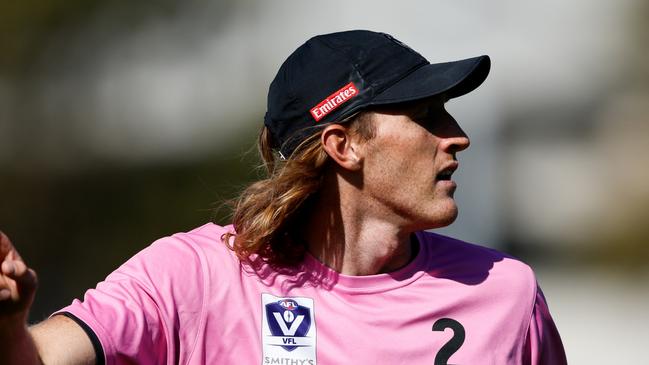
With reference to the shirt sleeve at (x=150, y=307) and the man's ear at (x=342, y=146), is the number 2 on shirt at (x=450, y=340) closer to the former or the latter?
the man's ear at (x=342, y=146)

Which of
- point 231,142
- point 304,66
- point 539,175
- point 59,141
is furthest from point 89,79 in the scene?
point 304,66

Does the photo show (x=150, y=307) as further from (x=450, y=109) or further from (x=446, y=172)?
(x=450, y=109)

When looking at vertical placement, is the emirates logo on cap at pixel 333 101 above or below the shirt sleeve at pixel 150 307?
above

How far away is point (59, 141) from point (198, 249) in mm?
5095

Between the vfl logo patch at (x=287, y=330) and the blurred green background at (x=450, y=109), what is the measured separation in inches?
158

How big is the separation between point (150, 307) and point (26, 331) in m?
0.44

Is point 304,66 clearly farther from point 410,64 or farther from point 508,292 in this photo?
point 508,292

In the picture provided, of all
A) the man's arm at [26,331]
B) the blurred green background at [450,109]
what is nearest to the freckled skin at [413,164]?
the man's arm at [26,331]

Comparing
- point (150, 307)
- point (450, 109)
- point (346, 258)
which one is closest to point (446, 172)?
point (346, 258)

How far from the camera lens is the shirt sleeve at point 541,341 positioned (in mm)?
3055

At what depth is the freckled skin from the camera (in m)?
3.05

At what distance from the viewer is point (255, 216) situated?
3148mm

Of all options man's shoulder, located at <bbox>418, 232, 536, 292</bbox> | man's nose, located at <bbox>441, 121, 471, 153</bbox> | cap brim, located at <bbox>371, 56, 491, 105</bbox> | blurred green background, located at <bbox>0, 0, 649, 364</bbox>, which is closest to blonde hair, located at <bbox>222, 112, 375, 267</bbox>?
cap brim, located at <bbox>371, 56, 491, 105</bbox>

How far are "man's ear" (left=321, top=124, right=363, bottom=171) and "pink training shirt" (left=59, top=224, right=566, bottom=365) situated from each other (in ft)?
0.97
